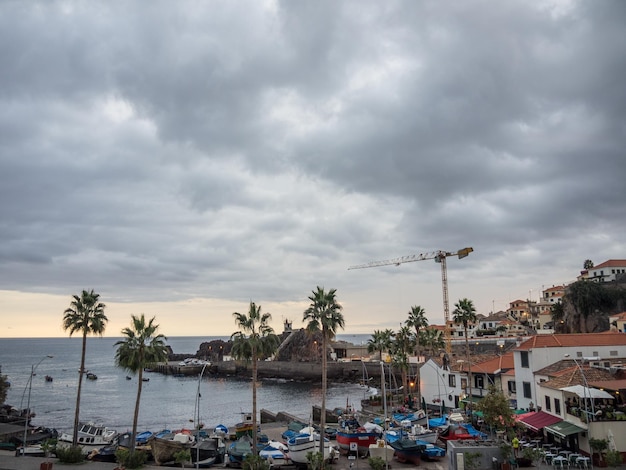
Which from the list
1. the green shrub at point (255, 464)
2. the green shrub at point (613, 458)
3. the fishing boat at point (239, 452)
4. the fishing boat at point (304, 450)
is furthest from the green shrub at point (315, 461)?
the green shrub at point (613, 458)

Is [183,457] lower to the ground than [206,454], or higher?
higher

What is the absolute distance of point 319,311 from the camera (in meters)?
45.0

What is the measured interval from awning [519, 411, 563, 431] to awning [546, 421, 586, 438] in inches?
42.7

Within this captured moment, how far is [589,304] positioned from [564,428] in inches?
3964

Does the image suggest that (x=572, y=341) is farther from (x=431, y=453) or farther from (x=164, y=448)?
(x=164, y=448)

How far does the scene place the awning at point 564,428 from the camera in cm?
3762

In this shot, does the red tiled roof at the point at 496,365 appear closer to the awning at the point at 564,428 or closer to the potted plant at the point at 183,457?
the awning at the point at 564,428

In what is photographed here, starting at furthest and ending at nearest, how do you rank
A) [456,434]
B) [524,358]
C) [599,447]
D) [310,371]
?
[310,371], [524,358], [456,434], [599,447]

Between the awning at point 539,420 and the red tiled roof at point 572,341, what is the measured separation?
31.0 feet

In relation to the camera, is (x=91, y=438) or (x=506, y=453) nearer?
(x=506, y=453)

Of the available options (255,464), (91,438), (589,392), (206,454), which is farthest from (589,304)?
(91,438)

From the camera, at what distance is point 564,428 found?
1533 inches

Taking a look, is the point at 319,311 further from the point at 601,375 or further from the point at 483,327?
the point at 483,327

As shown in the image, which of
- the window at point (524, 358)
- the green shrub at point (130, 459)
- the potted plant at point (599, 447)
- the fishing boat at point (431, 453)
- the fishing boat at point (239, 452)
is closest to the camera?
the potted plant at point (599, 447)
